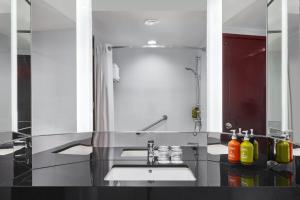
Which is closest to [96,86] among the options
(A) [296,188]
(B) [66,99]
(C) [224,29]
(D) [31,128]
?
(B) [66,99]

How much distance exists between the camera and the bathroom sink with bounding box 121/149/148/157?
184 centimetres

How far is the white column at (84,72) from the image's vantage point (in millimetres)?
1903

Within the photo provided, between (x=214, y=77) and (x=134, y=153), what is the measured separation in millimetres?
765

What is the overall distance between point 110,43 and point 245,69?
3.05 ft

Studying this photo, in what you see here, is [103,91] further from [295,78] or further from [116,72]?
[295,78]

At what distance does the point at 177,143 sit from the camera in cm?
187

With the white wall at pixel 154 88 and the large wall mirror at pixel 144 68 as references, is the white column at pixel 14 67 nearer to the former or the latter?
the large wall mirror at pixel 144 68

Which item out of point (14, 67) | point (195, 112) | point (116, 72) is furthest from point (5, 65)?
point (195, 112)

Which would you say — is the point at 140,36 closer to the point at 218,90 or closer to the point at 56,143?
the point at 218,90

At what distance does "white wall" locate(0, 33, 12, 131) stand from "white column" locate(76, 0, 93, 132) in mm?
499

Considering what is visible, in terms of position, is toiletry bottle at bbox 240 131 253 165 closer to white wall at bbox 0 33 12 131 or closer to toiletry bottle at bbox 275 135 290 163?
toiletry bottle at bbox 275 135 290 163

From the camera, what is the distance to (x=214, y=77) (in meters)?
1.90

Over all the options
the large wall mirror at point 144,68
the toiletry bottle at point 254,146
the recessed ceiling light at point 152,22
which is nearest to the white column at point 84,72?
the large wall mirror at point 144,68

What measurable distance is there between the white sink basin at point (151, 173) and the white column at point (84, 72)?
453 millimetres
